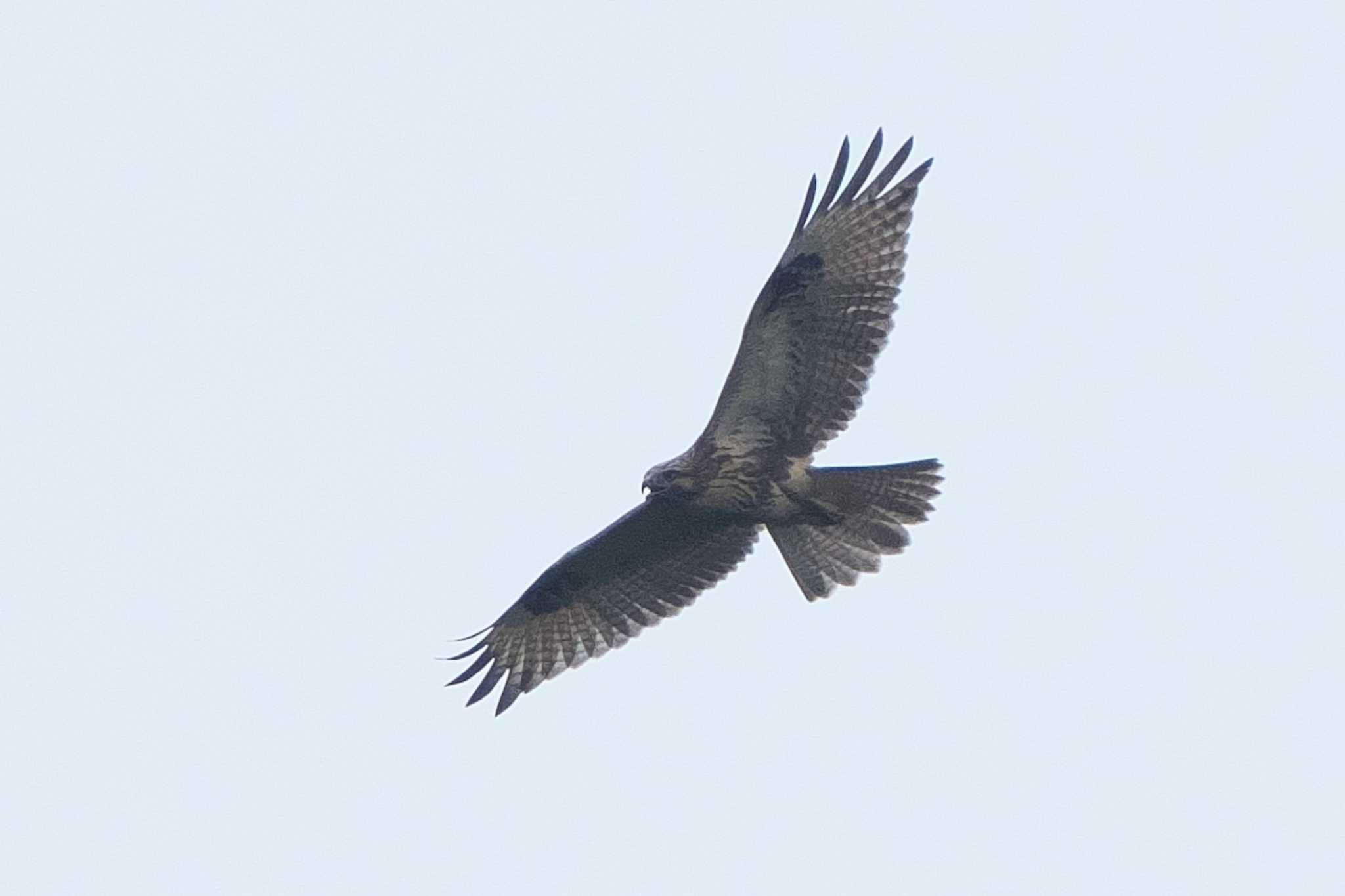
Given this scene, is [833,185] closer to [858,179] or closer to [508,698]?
[858,179]

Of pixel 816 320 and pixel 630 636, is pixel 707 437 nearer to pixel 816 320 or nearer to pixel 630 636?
pixel 816 320

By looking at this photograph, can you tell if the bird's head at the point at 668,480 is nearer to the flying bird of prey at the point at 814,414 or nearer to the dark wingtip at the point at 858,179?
the flying bird of prey at the point at 814,414

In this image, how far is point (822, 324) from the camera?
13.5m

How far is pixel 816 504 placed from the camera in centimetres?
1389

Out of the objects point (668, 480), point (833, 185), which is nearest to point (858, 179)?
point (833, 185)

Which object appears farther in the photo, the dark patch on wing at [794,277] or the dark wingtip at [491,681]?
the dark wingtip at [491,681]

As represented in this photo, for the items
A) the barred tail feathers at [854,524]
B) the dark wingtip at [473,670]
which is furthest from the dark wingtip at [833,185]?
the dark wingtip at [473,670]

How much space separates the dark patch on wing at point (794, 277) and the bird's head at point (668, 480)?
3.47 feet

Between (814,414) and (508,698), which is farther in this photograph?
(508,698)

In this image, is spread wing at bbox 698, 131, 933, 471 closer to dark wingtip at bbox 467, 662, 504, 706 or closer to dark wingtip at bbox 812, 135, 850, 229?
dark wingtip at bbox 812, 135, 850, 229

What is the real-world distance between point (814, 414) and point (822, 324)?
53 cm

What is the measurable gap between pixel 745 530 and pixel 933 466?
4.61 ft

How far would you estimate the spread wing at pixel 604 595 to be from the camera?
1463 cm

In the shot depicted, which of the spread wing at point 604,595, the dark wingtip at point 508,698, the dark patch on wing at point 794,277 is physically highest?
the dark patch on wing at point 794,277
